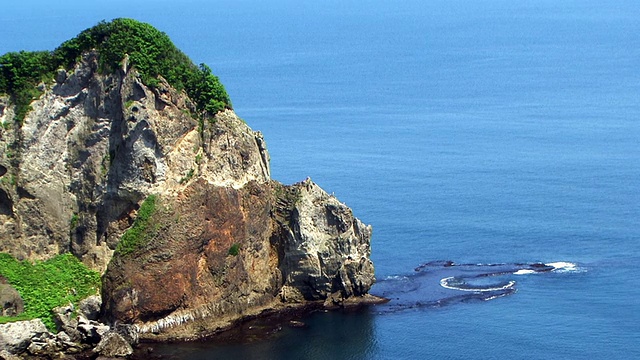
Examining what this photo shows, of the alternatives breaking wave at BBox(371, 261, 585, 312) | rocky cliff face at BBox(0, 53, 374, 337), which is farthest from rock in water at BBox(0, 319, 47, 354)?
breaking wave at BBox(371, 261, 585, 312)

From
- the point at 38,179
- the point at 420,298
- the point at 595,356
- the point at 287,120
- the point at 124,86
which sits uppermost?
the point at 287,120

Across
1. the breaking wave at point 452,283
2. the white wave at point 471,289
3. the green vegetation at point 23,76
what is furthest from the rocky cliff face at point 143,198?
the white wave at point 471,289

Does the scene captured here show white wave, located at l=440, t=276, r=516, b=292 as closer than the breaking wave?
No

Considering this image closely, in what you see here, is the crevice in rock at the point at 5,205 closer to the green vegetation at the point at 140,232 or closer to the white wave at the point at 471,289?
the green vegetation at the point at 140,232

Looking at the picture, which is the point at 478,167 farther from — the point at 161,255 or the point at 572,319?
the point at 161,255

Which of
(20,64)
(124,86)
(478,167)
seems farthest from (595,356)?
(478,167)

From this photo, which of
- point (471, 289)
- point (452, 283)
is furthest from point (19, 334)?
point (471, 289)

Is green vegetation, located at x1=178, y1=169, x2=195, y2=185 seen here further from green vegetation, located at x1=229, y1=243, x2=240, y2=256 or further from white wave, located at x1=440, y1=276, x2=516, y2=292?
white wave, located at x1=440, y1=276, x2=516, y2=292
